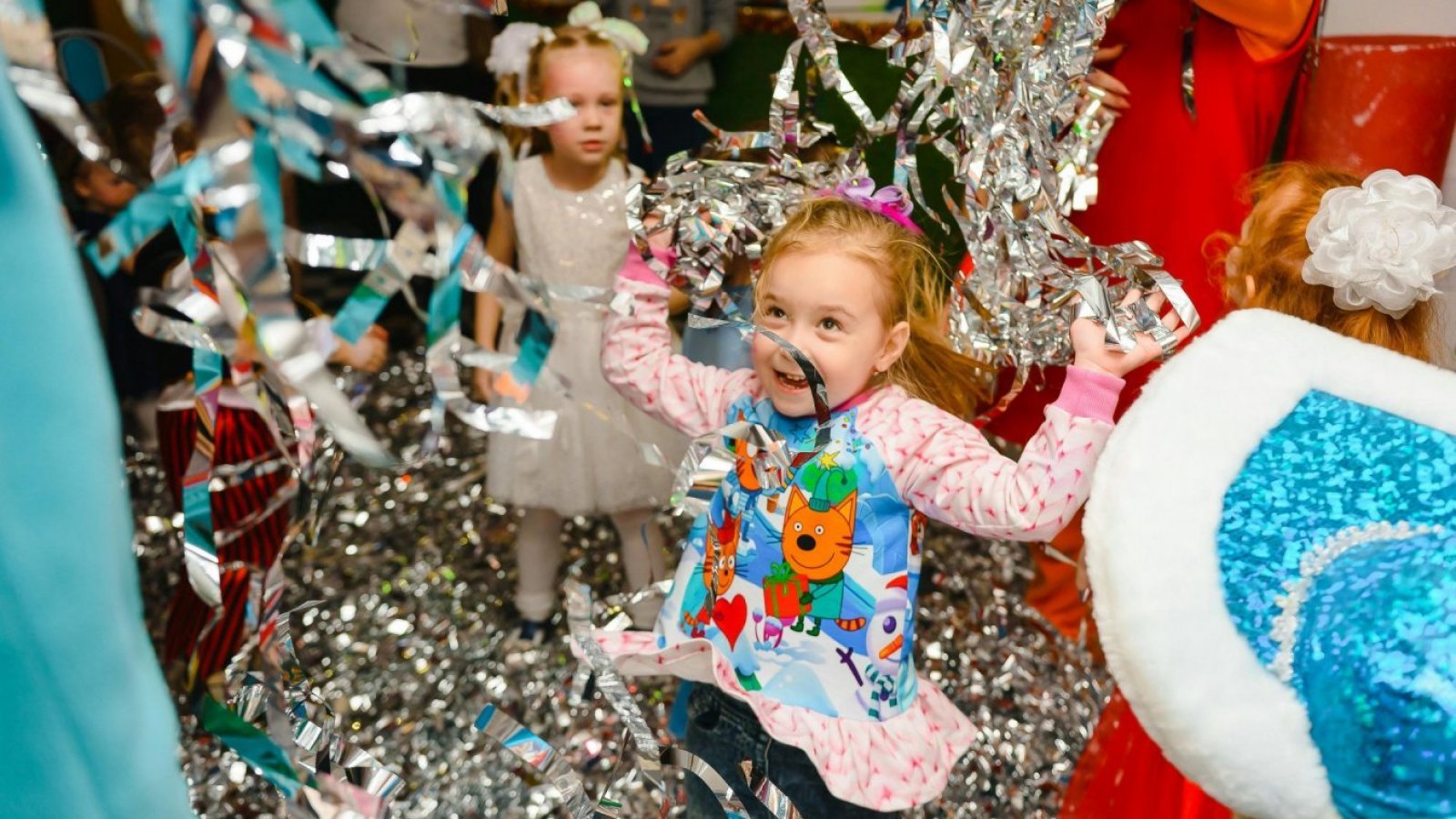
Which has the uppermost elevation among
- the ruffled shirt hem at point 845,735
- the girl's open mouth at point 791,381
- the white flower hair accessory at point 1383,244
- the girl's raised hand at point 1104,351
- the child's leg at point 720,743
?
the white flower hair accessory at point 1383,244

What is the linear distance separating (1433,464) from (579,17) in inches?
48.6

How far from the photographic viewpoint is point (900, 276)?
3.65 feet

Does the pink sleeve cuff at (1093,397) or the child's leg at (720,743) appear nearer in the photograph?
the pink sleeve cuff at (1093,397)

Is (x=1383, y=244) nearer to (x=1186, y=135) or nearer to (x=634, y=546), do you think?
(x=1186, y=135)

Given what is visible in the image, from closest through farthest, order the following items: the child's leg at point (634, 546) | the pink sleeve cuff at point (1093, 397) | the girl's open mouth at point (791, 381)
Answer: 1. the pink sleeve cuff at point (1093, 397)
2. the girl's open mouth at point (791, 381)
3. the child's leg at point (634, 546)

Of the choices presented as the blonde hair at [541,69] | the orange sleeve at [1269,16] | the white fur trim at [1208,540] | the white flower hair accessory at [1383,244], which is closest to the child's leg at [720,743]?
the white fur trim at [1208,540]

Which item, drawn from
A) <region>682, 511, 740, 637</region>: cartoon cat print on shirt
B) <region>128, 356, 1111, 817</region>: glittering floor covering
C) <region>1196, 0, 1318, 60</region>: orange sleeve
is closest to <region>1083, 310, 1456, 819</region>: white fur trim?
<region>682, 511, 740, 637</region>: cartoon cat print on shirt

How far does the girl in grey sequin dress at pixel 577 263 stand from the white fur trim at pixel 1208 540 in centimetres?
94

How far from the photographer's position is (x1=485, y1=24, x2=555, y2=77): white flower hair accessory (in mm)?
1606

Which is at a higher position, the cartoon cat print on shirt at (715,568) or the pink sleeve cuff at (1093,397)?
the pink sleeve cuff at (1093,397)

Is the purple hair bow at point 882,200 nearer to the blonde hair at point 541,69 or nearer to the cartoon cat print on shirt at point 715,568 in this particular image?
the cartoon cat print on shirt at point 715,568

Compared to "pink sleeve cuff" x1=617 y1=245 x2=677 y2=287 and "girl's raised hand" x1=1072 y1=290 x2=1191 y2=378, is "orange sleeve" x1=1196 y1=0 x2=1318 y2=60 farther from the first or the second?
"pink sleeve cuff" x1=617 y1=245 x2=677 y2=287

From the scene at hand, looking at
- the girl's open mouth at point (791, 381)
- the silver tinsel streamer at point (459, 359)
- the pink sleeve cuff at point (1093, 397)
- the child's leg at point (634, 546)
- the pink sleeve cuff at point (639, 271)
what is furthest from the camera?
the child's leg at point (634, 546)

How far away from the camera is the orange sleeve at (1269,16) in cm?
144
